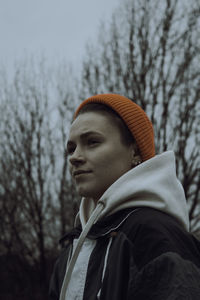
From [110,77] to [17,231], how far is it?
152 inches

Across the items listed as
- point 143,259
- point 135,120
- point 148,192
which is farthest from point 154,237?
point 135,120

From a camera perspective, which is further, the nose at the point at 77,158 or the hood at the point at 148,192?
the nose at the point at 77,158

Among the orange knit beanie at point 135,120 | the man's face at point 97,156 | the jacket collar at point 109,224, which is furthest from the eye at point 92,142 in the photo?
the jacket collar at point 109,224

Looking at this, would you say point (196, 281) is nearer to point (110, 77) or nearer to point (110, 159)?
point (110, 159)

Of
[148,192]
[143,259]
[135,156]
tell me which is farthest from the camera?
[135,156]

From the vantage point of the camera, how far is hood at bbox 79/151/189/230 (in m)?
1.54

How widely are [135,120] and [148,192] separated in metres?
0.44

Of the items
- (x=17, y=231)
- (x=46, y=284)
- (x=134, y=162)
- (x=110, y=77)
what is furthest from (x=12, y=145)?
Result: (x=134, y=162)

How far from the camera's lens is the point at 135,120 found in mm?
1804

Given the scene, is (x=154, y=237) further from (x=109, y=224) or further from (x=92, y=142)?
(x=92, y=142)

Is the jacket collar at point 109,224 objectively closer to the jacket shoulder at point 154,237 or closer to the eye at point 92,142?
the jacket shoulder at point 154,237

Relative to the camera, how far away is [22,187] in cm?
707

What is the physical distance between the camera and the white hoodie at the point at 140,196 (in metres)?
1.54

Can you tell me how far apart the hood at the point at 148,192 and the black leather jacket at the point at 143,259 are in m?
0.04
